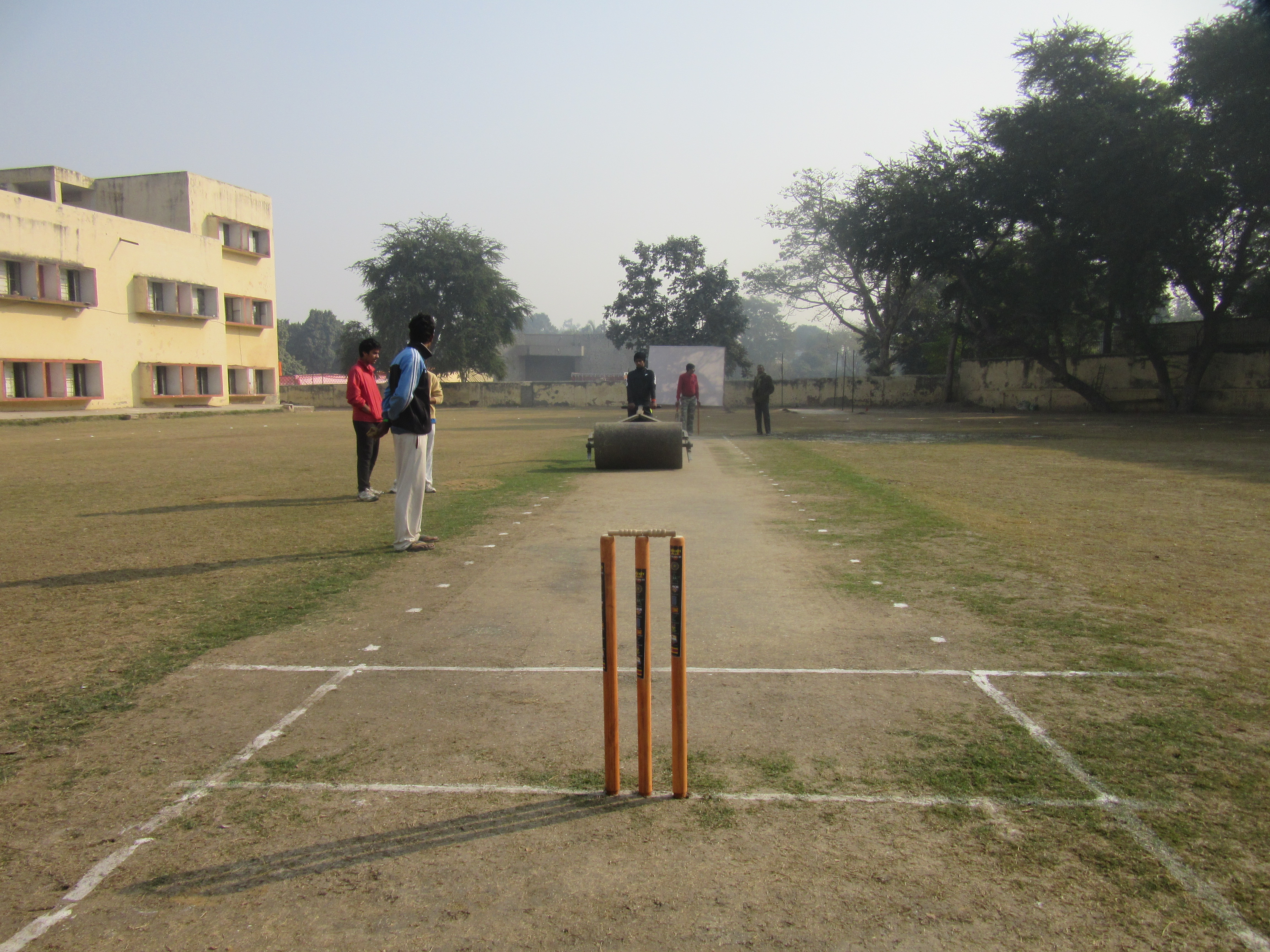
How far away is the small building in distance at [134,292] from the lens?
110 ft

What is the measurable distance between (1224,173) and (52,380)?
133 feet

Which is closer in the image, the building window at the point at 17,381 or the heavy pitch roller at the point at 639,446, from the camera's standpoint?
the heavy pitch roller at the point at 639,446

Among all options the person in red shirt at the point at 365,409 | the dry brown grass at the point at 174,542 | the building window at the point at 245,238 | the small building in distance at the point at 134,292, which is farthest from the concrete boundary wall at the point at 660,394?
the person in red shirt at the point at 365,409

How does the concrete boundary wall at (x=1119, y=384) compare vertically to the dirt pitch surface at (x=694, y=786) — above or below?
above

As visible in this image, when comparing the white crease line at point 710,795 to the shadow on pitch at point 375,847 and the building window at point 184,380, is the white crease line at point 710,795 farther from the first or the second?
the building window at point 184,380

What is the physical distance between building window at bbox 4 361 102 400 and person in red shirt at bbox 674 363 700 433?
25.7 metres

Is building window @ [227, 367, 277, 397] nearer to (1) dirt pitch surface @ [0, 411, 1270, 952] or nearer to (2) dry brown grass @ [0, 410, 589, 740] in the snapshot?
(2) dry brown grass @ [0, 410, 589, 740]

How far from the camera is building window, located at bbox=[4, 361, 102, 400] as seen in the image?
3350 centimetres

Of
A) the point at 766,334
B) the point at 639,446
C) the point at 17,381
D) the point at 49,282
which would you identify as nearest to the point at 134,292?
the point at 49,282

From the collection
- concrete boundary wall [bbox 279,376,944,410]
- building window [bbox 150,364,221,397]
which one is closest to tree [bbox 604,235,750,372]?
concrete boundary wall [bbox 279,376,944,410]

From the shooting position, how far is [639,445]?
14688mm

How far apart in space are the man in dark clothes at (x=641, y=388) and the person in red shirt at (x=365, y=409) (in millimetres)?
5439

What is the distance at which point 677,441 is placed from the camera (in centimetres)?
1468

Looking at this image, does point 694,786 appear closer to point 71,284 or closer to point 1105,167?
point 1105,167
